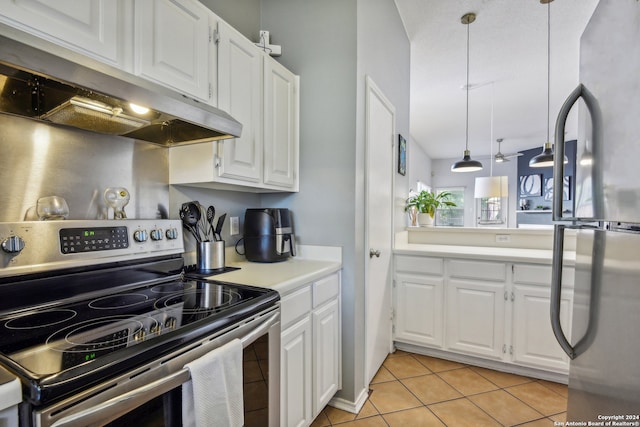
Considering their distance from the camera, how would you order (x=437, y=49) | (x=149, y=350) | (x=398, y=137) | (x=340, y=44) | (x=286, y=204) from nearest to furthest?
(x=149, y=350) → (x=340, y=44) → (x=286, y=204) → (x=398, y=137) → (x=437, y=49)

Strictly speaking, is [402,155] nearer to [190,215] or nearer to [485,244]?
[485,244]

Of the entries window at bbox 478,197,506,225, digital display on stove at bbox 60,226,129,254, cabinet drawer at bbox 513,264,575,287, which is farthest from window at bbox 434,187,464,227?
digital display on stove at bbox 60,226,129,254

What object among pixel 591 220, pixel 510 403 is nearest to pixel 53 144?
pixel 591 220

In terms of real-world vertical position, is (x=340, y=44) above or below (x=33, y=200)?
above

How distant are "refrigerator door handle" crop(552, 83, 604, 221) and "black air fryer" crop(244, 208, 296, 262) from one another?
1277 mm

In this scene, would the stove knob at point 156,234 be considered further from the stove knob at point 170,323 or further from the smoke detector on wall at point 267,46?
the smoke detector on wall at point 267,46

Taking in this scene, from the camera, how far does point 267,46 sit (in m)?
1.87

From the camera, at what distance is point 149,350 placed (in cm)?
71

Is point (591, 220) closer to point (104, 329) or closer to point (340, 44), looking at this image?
point (104, 329)

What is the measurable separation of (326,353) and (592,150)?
4.66 feet

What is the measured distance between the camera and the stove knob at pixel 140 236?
1262 mm

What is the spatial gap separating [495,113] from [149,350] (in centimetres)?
604

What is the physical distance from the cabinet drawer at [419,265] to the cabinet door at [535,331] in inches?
20.8

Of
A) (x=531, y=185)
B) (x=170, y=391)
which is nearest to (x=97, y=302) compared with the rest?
(x=170, y=391)
